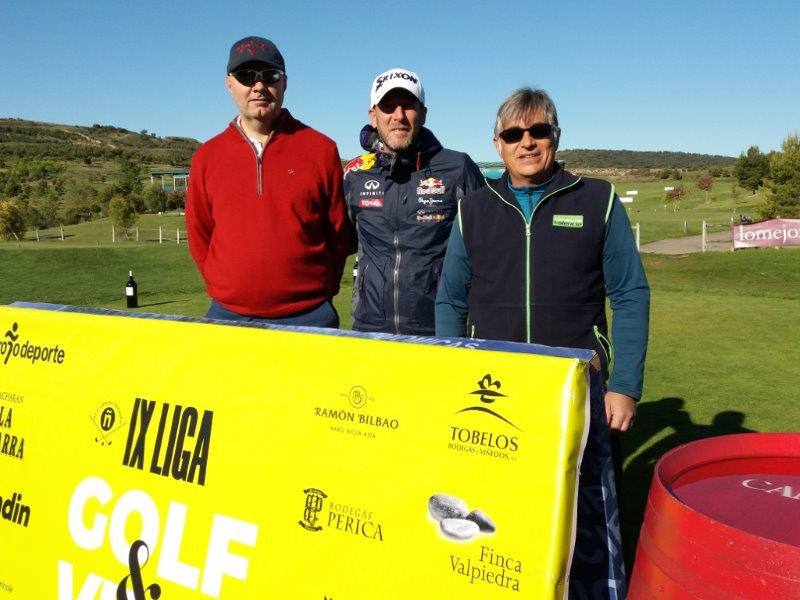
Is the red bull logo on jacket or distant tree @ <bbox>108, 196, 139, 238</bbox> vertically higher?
the red bull logo on jacket

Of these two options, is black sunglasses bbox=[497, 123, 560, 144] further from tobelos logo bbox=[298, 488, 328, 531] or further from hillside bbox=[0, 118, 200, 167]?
hillside bbox=[0, 118, 200, 167]

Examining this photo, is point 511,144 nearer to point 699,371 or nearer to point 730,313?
point 699,371

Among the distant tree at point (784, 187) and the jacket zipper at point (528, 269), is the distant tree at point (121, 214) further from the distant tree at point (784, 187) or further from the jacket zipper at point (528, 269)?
the jacket zipper at point (528, 269)

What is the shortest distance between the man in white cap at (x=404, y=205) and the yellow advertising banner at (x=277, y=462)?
2.91 feet

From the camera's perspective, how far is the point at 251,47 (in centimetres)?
327

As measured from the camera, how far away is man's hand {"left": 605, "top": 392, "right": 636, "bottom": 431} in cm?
246

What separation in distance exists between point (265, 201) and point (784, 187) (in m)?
44.3

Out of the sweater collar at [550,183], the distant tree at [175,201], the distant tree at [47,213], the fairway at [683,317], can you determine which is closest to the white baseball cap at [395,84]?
the sweater collar at [550,183]

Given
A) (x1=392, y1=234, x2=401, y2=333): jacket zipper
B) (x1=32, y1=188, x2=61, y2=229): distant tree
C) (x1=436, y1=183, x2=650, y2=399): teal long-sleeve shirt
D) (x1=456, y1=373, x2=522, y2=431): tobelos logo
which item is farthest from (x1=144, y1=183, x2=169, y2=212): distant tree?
(x1=456, y1=373, x2=522, y2=431): tobelos logo

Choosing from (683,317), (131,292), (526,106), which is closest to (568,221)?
(526,106)

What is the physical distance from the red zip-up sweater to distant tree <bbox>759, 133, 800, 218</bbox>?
138ft

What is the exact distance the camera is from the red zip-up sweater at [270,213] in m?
3.27

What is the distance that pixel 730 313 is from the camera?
34.2 ft

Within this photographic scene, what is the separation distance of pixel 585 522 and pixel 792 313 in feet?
31.9
